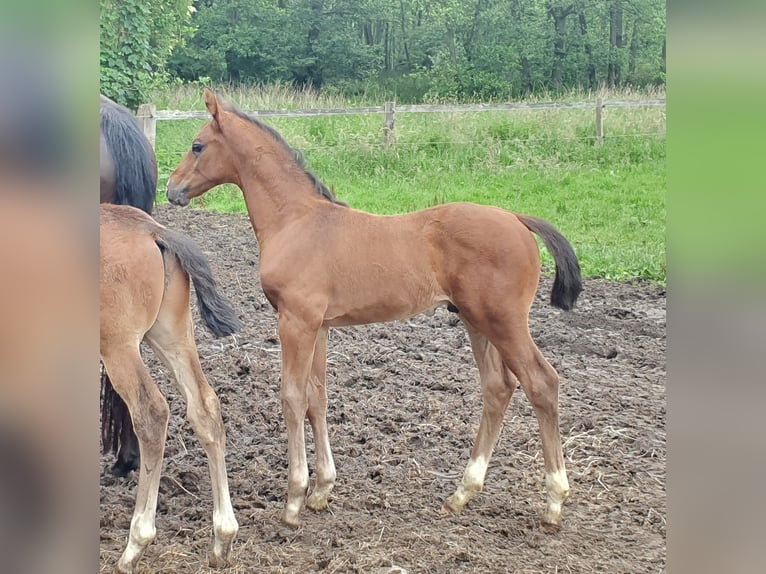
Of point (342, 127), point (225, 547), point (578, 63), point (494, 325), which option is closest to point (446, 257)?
point (494, 325)

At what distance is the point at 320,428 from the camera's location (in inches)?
149

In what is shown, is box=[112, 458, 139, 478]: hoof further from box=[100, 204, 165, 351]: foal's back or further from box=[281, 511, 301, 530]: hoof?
box=[100, 204, 165, 351]: foal's back

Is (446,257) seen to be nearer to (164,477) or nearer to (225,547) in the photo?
(225,547)

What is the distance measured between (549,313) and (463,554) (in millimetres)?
3849

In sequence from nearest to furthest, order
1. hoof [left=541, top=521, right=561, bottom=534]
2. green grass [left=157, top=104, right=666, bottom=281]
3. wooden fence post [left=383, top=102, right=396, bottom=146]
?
1. hoof [left=541, top=521, right=561, bottom=534]
2. green grass [left=157, top=104, right=666, bottom=281]
3. wooden fence post [left=383, top=102, right=396, bottom=146]

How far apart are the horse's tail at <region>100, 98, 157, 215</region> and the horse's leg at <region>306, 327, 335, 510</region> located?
1.39 m

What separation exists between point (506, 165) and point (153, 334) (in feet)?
32.4

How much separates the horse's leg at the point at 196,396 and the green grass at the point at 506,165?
6.25 meters

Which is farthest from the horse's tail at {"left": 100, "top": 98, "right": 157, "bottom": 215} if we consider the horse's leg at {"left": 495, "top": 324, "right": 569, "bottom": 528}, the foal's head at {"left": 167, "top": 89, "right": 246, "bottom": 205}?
the horse's leg at {"left": 495, "top": 324, "right": 569, "bottom": 528}

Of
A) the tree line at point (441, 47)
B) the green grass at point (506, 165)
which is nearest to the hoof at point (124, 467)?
the green grass at point (506, 165)

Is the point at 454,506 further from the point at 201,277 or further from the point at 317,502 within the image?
the point at 201,277

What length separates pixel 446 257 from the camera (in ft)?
11.5

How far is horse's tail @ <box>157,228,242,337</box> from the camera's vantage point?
10.4ft

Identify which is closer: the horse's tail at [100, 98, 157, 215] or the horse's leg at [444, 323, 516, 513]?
the horse's leg at [444, 323, 516, 513]
